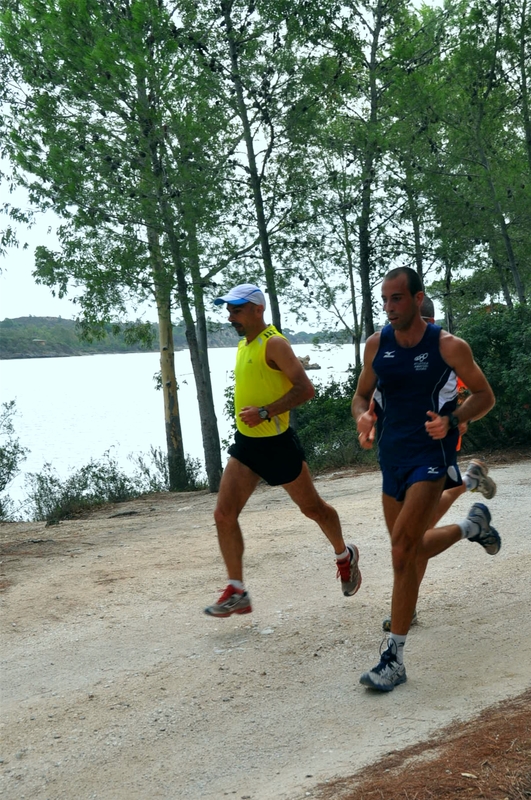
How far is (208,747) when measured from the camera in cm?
451

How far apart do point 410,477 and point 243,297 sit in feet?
→ 5.83

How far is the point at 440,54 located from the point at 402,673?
20.9 metres

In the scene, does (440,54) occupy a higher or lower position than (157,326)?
higher

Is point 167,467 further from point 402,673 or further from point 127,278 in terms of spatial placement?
point 402,673

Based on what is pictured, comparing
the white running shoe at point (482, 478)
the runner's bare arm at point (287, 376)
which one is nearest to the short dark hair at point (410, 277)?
the runner's bare arm at point (287, 376)

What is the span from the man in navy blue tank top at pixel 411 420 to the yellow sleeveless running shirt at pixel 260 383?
0.96 m

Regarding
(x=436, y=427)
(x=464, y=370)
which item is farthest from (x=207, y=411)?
(x=436, y=427)

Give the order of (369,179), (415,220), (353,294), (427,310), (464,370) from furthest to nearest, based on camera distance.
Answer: (353,294)
(415,220)
(369,179)
(427,310)
(464,370)

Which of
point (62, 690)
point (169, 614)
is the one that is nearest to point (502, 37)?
point (169, 614)

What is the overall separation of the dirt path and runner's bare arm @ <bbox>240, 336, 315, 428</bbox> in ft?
4.69

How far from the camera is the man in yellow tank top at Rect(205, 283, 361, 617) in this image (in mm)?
6172

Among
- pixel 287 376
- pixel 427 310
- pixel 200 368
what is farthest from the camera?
pixel 200 368

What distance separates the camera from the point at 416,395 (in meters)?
5.18

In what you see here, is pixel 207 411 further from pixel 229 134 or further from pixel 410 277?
pixel 410 277
